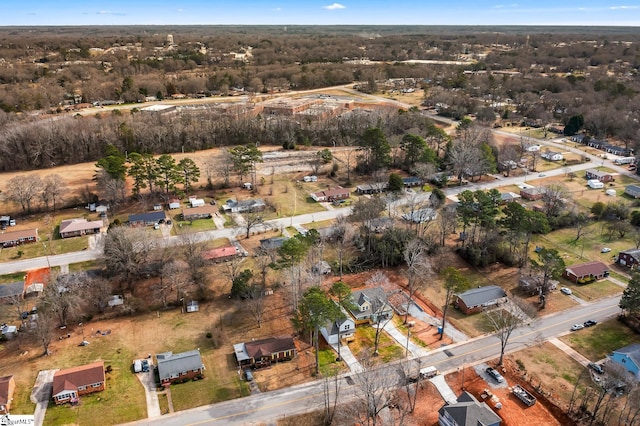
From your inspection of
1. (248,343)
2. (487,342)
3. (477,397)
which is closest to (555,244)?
(487,342)

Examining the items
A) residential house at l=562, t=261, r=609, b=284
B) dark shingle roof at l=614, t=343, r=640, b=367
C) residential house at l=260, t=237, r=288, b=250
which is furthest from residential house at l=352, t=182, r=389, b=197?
dark shingle roof at l=614, t=343, r=640, b=367

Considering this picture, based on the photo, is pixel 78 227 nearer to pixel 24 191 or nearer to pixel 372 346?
pixel 24 191

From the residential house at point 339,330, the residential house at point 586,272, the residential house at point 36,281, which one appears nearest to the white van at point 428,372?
the residential house at point 339,330

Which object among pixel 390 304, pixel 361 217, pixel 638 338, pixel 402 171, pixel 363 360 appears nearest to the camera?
pixel 363 360

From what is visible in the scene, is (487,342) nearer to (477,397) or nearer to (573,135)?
(477,397)

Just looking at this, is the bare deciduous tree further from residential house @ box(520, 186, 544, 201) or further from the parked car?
residential house @ box(520, 186, 544, 201)

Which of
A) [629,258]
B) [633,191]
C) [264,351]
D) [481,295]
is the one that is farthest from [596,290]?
[264,351]
